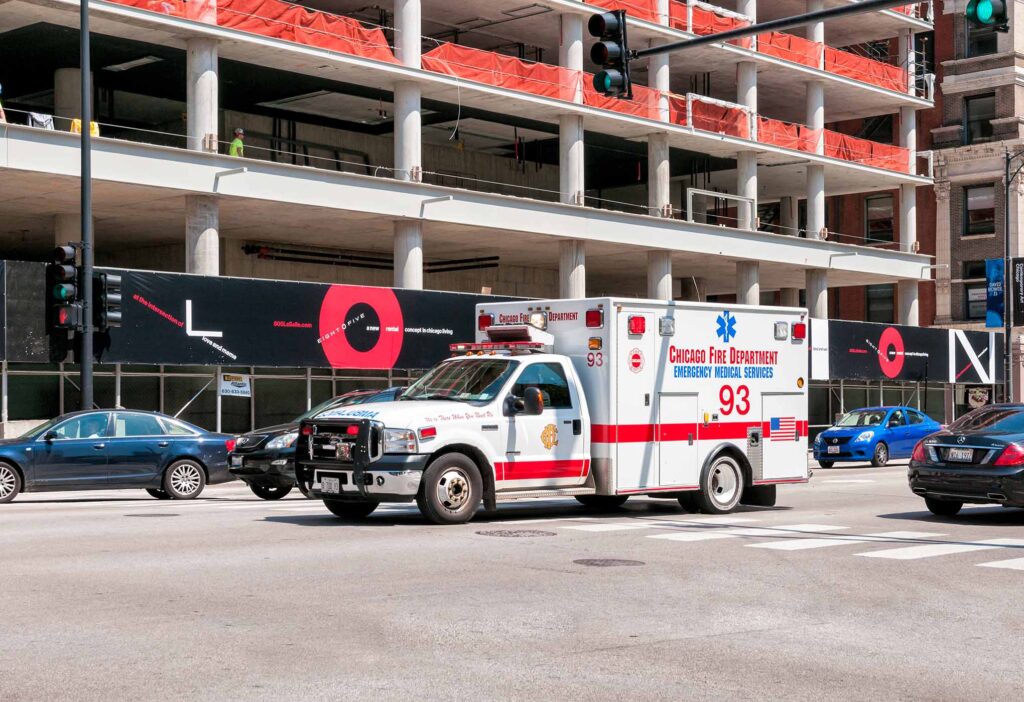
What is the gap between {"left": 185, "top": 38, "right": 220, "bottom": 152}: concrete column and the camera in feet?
116

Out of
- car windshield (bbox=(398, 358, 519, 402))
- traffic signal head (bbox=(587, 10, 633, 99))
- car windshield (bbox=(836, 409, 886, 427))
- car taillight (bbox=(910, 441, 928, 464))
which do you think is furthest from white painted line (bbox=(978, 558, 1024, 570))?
car windshield (bbox=(836, 409, 886, 427))

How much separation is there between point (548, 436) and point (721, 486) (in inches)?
129

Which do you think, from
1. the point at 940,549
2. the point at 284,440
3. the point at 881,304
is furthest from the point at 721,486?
the point at 881,304

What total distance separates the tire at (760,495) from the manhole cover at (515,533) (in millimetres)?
5067


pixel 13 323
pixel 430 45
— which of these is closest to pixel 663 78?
pixel 430 45

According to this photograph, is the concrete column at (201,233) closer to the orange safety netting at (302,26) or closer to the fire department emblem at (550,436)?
the orange safety netting at (302,26)

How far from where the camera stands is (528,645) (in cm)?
871

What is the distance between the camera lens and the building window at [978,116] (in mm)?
69188

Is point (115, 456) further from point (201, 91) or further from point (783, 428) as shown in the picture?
point (201, 91)

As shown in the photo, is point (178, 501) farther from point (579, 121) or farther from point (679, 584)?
point (579, 121)

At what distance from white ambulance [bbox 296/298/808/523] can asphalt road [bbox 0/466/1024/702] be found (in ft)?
2.00

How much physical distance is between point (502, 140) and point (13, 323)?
82.5 ft

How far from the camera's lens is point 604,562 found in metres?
13.0

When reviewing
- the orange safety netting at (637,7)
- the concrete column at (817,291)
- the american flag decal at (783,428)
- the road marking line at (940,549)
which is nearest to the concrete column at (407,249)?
the orange safety netting at (637,7)
